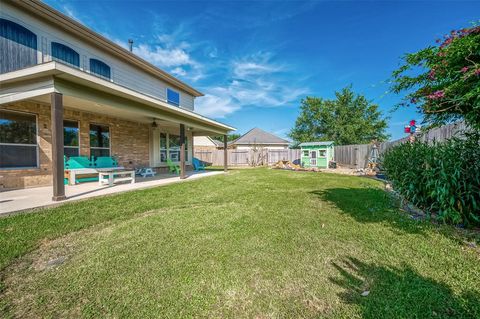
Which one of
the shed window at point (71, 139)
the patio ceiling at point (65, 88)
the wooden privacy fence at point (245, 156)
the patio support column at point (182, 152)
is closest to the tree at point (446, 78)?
the patio ceiling at point (65, 88)

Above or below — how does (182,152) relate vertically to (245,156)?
above

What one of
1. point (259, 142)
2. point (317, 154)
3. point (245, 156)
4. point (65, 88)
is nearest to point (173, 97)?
point (65, 88)

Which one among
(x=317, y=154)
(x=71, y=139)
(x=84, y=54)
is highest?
(x=84, y=54)

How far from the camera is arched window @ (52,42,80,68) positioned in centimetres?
696

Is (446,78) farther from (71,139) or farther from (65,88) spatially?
(71,139)

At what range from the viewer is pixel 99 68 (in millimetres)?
8445

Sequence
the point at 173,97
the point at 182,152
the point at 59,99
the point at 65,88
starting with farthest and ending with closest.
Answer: the point at 173,97 → the point at 182,152 → the point at 65,88 → the point at 59,99

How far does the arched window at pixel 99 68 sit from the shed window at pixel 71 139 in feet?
7.92

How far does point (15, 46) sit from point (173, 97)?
7.06 m

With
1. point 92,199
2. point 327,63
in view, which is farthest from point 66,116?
point 327,63

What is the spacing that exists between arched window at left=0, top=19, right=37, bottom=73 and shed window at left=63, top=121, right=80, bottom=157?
2.06 metres

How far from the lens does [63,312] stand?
1.55 m

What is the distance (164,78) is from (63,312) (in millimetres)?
11919

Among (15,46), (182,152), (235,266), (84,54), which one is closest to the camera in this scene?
(235,266)
